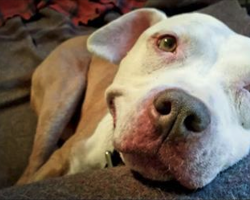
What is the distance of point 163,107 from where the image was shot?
1067mm

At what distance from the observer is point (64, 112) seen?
7.07 feet

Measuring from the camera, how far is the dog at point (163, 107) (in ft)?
3.51

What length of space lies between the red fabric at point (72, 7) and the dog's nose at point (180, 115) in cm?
186

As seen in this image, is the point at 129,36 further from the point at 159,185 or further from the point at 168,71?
the point at 159,185

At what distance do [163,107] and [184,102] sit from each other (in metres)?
0.05

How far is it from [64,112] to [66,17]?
89 centimetres

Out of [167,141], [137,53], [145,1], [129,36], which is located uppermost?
[167,141]

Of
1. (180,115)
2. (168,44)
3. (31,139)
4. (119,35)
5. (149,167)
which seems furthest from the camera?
(31,139)

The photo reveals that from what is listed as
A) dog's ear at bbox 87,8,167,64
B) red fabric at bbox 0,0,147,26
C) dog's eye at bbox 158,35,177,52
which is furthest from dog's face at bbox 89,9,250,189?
red fabric at bbox 0,0,147,26

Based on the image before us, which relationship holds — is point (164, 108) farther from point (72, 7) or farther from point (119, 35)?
point (72, 7)

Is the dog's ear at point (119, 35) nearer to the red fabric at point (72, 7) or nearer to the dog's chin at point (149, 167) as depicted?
the dog's chin at point (149, 167)

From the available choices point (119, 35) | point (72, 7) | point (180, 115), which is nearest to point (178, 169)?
point (180, 115)

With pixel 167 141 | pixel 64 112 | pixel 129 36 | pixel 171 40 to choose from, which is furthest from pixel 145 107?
pixel 64 112

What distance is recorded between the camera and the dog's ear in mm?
1762
